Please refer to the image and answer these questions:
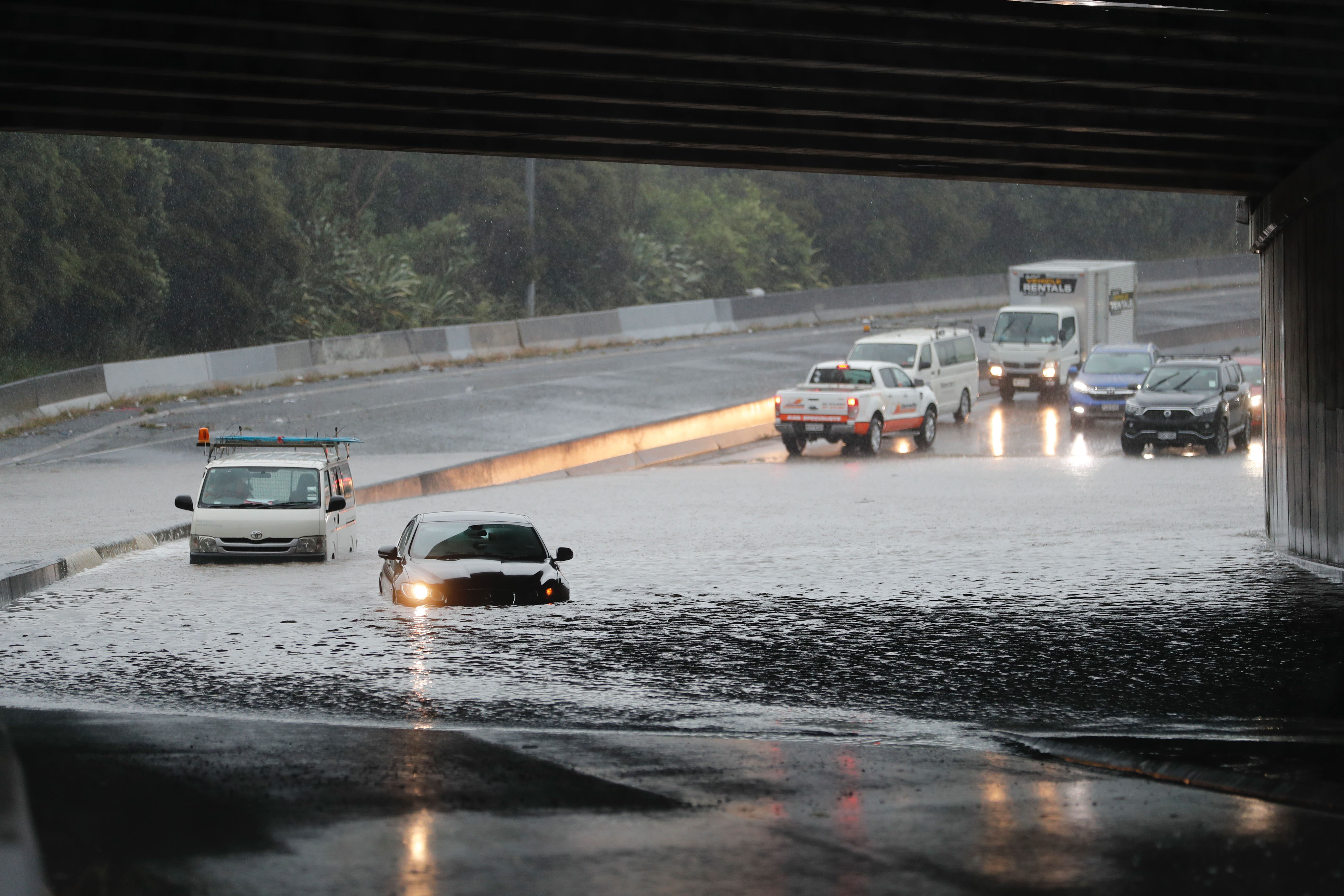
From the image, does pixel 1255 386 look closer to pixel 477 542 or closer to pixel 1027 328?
pixel 1027 328

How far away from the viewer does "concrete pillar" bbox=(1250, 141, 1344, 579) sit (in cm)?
1780

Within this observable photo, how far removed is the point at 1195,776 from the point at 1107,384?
2679cm

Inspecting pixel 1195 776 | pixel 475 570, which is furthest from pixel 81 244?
pixel 1195 776

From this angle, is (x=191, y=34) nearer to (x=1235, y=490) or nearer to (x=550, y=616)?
(x=550, y=616)

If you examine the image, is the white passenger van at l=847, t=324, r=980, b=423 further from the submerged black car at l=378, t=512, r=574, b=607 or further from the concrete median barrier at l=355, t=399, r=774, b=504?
the submerged black car at l=378, t=512, r=574, b=607

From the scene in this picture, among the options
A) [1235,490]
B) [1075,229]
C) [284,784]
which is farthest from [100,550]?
[1075,229]

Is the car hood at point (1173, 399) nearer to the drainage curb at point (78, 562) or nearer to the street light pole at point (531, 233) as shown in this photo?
the drainage curb at point (78, 562)

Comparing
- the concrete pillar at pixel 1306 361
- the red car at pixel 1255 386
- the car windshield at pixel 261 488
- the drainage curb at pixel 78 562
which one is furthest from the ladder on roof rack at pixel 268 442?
the red car at pixel 1255 386

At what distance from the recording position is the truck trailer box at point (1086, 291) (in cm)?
4219

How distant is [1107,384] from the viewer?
35469 millimetres

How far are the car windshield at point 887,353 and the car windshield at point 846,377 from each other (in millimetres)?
2854

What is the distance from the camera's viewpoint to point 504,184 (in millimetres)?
57188

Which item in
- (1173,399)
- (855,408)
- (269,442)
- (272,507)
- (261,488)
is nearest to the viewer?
(272,507)

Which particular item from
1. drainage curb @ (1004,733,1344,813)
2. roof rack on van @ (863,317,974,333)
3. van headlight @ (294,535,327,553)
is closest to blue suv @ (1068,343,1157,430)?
roof rack on van @ (863,317,974,333)
